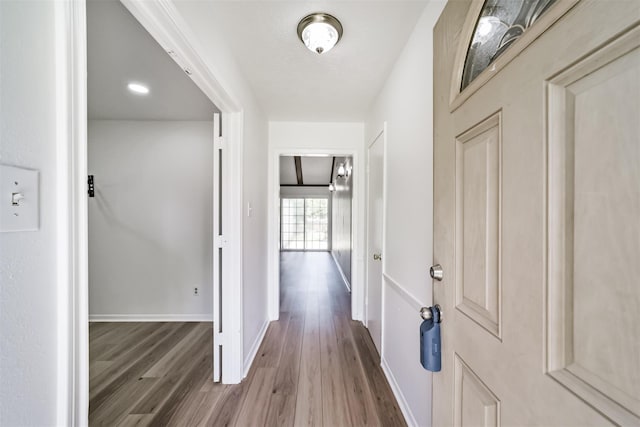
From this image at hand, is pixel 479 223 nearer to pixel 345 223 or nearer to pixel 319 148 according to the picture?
pixel 319 148

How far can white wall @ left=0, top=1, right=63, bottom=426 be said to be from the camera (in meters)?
0.49

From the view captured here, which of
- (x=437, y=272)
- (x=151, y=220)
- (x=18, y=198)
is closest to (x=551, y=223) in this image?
(x=437, y=272)

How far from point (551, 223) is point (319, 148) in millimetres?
2725

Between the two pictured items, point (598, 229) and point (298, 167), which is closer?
point (598, 229)

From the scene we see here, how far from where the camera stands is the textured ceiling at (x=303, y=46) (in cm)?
135

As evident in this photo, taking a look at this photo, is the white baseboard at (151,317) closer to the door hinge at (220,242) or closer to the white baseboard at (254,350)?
the white baseboard at (254,350)

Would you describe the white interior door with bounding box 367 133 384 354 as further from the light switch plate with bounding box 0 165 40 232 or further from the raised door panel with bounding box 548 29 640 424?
the light switch plate with bounding box 0 165 40 232

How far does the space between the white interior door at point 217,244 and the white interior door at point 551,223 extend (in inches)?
63.0

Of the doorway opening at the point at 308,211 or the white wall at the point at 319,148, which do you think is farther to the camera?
the doorway opening at the point at 308,211

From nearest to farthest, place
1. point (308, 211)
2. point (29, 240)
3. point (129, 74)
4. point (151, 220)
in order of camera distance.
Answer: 1. point (29, 240)
2. point (129, 74)
3. point (151, 220)
4. point (308, 211)

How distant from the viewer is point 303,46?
1.67m

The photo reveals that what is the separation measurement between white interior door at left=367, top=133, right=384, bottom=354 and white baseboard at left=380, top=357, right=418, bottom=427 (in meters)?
0.23

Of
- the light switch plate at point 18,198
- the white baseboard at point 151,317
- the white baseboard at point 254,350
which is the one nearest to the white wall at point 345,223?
the white baseboard at point 254,350

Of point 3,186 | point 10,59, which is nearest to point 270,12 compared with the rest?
point 10,59
